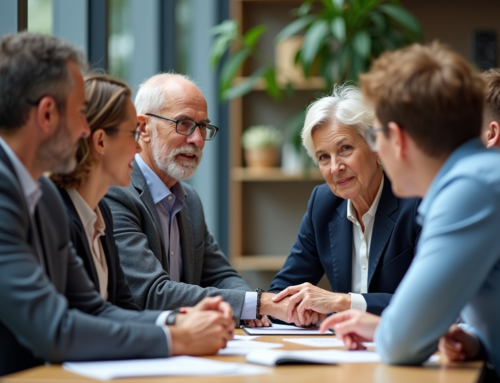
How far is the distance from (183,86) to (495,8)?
3089 millimetres

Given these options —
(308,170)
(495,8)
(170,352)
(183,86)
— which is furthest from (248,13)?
(170,352)

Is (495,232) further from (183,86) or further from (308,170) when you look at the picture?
(308,170)

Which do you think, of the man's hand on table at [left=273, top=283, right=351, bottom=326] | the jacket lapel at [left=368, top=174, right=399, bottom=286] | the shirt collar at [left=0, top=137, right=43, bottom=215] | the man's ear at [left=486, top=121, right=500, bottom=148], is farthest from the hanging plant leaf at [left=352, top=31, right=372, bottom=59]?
the shirt collar at [left=0, top=137, right=43, bottom=215]

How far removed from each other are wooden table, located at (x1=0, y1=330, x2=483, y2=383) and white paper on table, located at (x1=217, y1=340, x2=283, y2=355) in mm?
121

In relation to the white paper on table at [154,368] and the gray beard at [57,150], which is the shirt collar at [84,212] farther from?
the white paper on table at [154,368]

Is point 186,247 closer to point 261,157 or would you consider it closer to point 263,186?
point 261,157

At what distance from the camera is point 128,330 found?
1.50 m

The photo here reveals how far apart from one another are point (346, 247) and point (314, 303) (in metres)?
0.45

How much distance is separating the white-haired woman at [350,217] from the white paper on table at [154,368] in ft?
3.41

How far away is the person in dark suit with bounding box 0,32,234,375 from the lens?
1.40 meters

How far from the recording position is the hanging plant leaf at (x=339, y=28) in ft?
14.5

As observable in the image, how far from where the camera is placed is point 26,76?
1534 millimetres

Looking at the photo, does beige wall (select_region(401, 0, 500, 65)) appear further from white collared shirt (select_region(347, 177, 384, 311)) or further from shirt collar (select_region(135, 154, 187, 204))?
shirt collar (select_region(135, 154, 187, 204))

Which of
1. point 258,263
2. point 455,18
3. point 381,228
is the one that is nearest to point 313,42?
point 455,18
